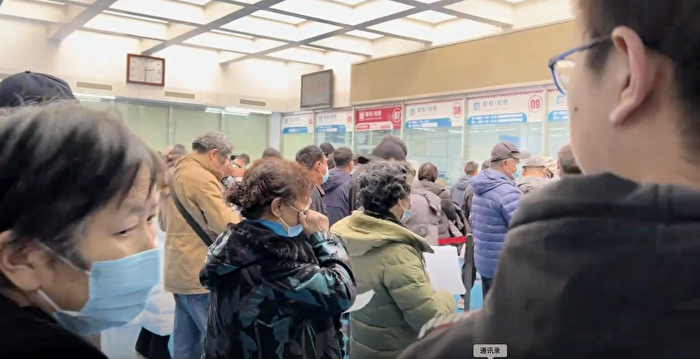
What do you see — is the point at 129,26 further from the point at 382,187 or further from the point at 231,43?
the point at 382,187

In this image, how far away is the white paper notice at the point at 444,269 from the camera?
2.70 metres

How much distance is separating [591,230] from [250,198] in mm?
1635

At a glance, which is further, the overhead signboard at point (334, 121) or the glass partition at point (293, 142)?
the glass partition at point (293, 142)

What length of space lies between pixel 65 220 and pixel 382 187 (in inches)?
64.9

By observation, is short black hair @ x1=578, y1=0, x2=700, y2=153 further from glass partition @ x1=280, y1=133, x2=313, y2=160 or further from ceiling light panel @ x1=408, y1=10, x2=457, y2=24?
glass partition @ x1=280, y1=133, x2=313, y2=160

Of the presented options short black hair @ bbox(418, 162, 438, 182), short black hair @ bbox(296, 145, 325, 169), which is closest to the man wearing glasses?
short black hair @ bbox(296, 145, 325, 169)

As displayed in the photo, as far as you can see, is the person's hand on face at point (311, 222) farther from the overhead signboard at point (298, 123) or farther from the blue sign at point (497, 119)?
the overhead signboard at point (298, 123)

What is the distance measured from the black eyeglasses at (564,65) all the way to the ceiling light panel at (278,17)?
9.48 metres

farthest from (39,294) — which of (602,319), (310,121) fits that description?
(310,121)

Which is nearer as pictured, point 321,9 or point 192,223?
point 192,223

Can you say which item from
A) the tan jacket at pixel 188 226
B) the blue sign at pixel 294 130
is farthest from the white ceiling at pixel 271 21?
the tan jacket at pixel 188 226

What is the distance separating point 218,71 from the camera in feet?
42.1

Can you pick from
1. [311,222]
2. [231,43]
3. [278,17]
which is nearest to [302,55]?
[231,43]

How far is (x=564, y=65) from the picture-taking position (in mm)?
724
